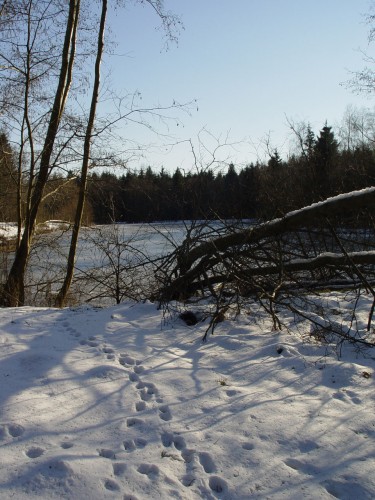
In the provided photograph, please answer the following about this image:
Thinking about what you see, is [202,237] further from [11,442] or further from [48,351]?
[11,442]

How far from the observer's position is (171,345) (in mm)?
4406

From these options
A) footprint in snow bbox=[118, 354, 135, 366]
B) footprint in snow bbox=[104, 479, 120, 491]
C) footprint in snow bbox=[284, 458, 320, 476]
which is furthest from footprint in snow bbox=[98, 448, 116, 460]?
footprint in snow bbox=[118, 354, 135, 366]

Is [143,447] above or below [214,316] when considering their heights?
below

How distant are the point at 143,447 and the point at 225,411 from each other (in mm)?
772

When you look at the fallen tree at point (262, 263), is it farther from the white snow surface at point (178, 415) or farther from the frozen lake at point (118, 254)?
the white snow surface at point (178, 415)

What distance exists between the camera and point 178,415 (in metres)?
3.06

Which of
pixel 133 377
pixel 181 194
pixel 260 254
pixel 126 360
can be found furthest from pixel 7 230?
pixel 133 377

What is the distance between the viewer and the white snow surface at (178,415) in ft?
7.75

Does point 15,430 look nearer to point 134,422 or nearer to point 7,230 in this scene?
point 134,422

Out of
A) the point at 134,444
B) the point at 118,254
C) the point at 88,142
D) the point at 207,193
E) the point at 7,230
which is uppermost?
the point at 88,142

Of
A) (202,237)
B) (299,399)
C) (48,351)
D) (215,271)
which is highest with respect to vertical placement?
(202,237)

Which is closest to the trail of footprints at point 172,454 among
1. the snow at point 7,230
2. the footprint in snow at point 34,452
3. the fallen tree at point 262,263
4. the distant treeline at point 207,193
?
the footprint in snow at point 34,452

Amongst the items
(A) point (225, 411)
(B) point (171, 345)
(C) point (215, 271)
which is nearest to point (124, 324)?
(B) point (171, 345)

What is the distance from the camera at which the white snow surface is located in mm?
2363
